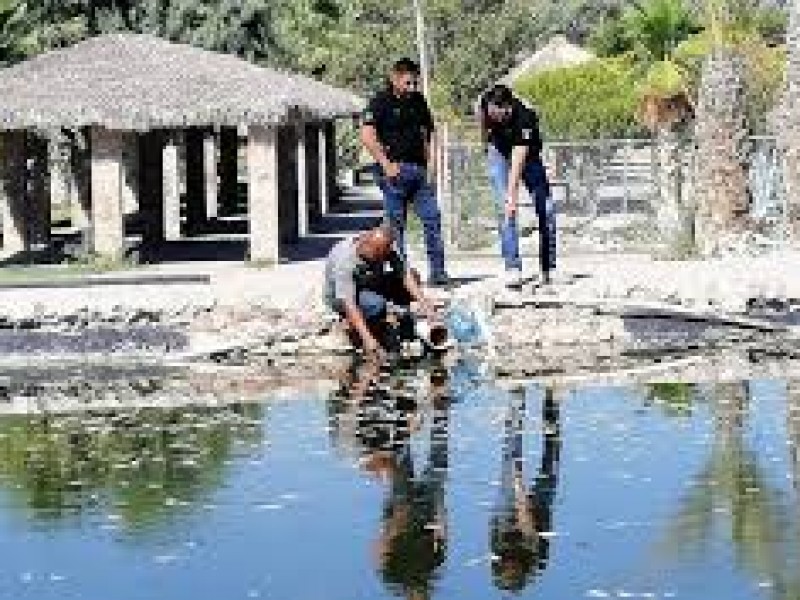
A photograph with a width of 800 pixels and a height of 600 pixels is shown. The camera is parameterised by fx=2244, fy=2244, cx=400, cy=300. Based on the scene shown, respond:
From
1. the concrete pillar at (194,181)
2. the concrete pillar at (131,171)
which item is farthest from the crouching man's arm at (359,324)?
the concrete pillar at (194,181)

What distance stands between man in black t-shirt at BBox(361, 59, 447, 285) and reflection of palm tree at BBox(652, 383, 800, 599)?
652 centimetres

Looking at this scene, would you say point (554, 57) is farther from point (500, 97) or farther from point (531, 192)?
point (500, 97)

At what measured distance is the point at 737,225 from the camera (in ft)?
91.6

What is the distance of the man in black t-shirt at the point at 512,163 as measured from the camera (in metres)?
19.3

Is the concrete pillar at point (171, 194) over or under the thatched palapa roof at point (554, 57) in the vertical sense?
under

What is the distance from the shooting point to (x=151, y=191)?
129ft

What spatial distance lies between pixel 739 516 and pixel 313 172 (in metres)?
34.8

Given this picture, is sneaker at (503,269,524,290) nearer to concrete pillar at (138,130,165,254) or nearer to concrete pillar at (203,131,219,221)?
concrete pillar at (138,130,165,254)

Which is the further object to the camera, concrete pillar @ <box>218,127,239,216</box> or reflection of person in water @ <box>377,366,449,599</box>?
concrete pillar @ <box>218,127,239,216</box>

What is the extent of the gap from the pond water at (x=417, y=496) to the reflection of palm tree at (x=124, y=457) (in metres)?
0.03

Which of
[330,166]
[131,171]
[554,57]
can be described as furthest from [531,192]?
[554,57]

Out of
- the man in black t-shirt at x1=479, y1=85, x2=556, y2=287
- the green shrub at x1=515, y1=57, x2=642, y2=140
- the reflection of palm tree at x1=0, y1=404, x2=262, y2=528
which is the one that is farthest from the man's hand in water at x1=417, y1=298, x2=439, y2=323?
the green shrub at x1=515, y1=57, x2=642, y2=140

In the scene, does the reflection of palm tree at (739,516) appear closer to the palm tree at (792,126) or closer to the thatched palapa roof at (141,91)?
the palm tree at (792,126)

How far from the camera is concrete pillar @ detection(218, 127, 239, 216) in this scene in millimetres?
50469
